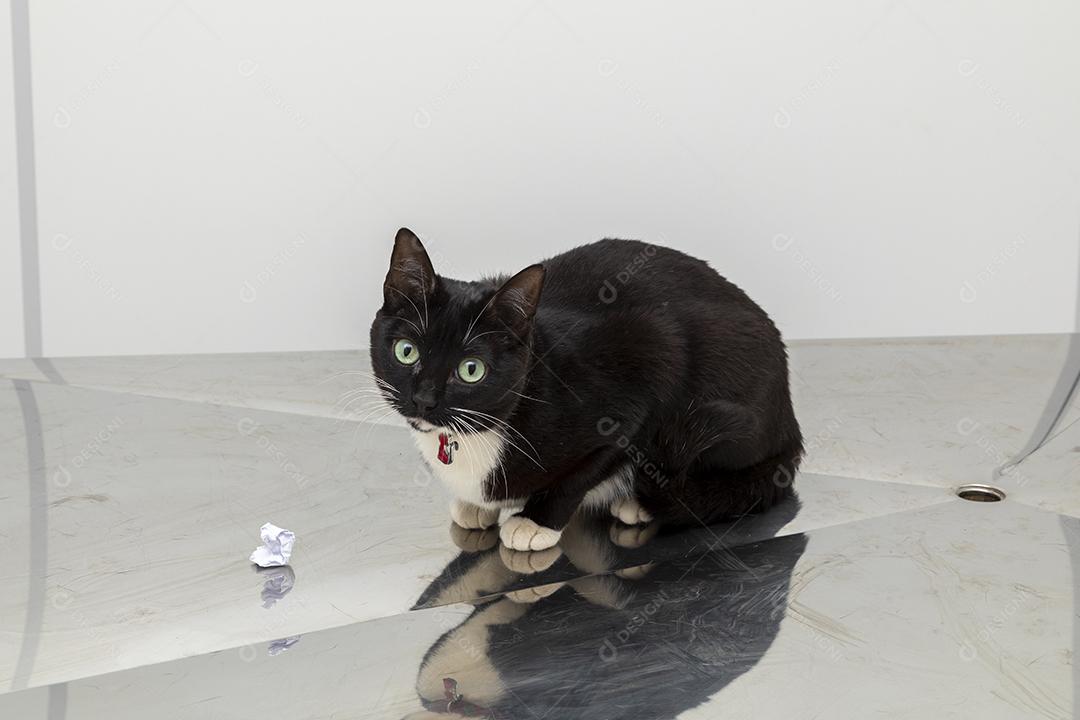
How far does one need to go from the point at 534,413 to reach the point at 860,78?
1.39m

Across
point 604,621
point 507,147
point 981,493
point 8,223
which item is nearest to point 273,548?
point 604,621

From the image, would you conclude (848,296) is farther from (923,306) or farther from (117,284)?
(117,284)

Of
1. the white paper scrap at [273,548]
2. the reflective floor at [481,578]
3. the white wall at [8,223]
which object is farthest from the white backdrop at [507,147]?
the white paper scrap at [273,548]

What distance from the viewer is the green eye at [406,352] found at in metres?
1.59

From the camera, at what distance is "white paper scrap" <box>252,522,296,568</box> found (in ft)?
5.38

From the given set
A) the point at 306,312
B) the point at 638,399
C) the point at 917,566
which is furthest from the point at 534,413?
the point at 306,312

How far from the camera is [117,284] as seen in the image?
8.66 feet

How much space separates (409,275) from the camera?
5.23ft

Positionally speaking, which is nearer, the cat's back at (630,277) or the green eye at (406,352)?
the green eye at (406,352)

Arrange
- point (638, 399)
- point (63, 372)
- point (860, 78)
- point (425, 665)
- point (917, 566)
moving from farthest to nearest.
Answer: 1. point (860, 78)
2. point (63, 372)
3. point (638, 399)
4. point (917, 566)
5. point (425, 665)

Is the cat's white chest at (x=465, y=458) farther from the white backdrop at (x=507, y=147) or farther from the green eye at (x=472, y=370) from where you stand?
the white backdrop at (x=507, y=147)

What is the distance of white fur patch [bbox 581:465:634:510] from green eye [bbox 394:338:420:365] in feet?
1.17

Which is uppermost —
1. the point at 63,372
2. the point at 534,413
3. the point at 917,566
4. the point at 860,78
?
the point at 860,78

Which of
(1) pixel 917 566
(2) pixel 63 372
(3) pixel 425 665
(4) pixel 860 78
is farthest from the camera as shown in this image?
(4) pixel 860 78
